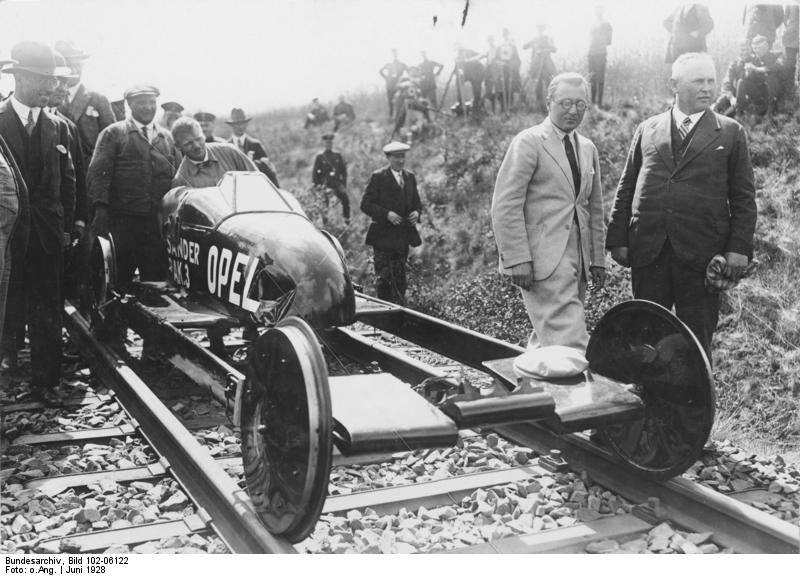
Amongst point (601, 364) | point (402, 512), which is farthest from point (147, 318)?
point (601, 364)

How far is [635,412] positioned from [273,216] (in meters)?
3.13

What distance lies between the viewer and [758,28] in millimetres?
9648

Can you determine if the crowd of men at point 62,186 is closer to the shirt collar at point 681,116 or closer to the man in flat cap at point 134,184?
the man in flat cap at point 134,184

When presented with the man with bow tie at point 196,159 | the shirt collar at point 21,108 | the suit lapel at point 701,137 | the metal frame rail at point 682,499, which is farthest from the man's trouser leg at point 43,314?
the suit lapel at point 701,137

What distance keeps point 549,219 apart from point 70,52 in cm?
666

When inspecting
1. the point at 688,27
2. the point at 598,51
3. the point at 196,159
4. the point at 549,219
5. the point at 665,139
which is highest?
the point at 598,51

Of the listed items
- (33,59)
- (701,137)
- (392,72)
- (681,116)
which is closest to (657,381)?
(701,137)

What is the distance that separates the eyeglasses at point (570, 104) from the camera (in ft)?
15.1

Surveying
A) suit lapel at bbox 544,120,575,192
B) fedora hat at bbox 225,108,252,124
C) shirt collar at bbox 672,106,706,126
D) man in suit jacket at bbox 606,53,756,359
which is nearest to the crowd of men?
suit lapel at bbox 544,120,575,192

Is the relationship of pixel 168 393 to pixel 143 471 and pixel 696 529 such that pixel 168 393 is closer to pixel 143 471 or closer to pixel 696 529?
pixel 143 471

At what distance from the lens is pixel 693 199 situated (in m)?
4.75

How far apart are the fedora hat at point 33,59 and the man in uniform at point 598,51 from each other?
10858 millimetres

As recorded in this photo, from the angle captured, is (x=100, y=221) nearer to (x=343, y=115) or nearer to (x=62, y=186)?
(x=62, y=186)
